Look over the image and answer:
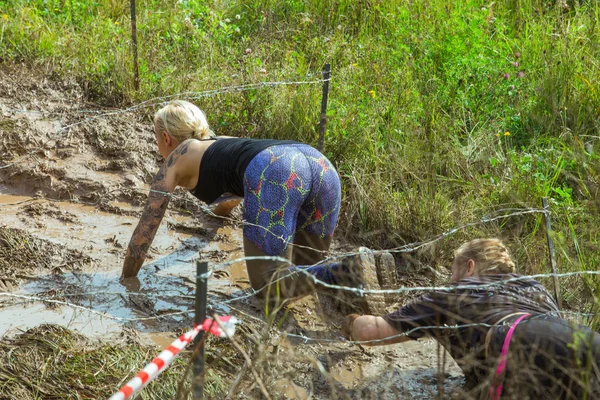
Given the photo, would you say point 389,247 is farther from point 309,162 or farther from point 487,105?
point 487,105

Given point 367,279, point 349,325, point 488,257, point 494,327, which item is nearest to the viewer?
point 494,327

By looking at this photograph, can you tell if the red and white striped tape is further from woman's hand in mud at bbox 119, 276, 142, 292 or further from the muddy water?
woman's hand in mud at bbox 119, 276, 142, 292

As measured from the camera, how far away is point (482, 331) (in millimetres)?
3180

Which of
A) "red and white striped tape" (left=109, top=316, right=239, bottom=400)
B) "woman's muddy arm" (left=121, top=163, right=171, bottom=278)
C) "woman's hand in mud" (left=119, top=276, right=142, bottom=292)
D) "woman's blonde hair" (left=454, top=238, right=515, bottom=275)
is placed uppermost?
"red and white striped tape" (left=109, top=316, right=239, bottom=400)

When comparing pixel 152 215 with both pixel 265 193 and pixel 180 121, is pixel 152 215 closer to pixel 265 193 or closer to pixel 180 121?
pixel 180 121

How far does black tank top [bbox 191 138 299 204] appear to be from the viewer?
412 centimetres

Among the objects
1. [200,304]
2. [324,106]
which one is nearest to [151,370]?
[200,304]

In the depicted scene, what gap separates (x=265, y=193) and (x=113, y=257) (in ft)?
4.46

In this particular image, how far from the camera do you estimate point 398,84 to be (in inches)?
245

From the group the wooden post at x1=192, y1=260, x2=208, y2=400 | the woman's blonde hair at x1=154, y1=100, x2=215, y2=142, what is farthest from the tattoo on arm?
the wooden post at x1=192, y1=260, x2=208, y2=400

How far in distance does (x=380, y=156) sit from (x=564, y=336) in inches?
112

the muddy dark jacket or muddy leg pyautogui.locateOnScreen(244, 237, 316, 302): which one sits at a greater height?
the muddy dark jacket

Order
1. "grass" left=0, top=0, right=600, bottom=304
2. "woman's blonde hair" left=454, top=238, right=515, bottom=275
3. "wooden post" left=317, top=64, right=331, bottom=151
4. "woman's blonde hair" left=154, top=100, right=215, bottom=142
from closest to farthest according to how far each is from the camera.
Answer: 1. "woman's blonde hair" left=454, top=238, right=515, bottom=275
2. "woman's blonde hair" left=154, top=100, right=215, bottom=142
3. "grass" left=0, top=0, right=600, bottom=304
4. "wooden post" left=317, top=64, right=331, bottom=151

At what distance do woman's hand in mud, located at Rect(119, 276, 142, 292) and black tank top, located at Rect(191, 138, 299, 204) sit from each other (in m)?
0.74
